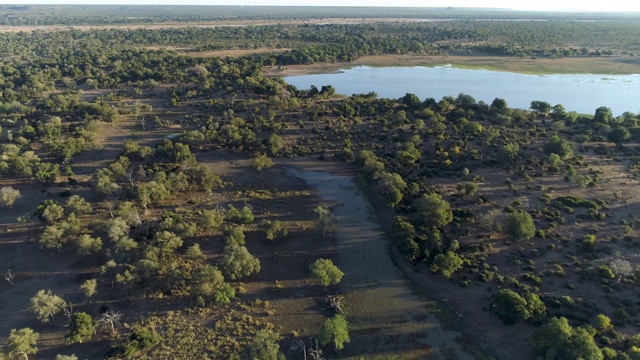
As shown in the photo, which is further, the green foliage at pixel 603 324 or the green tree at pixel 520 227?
the green tree at pixel 520 227

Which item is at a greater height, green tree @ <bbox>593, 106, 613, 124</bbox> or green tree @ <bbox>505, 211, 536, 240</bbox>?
green tree @ <bbox>593, 106, 613, 124</bbox>

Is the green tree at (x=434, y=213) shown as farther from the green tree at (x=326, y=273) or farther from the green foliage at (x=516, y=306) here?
the green tree at (x=326, y=273)

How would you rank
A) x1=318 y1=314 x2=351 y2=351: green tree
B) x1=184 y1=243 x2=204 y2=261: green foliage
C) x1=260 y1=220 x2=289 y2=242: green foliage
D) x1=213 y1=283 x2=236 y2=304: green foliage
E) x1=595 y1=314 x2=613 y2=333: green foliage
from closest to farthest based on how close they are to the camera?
1. x1=318 y1=314 x2=351 y2=351: green tree
2. x1=595 y1=314 x2=613 y2=333: green foliage
3. x1=213 y1=283 x2=236 y2=304: green foliage
4. x1=184 y1=243 x2=204 y2=261: green foliage
5. x1=260 y1=220 x2=289 y2=242: green foliage

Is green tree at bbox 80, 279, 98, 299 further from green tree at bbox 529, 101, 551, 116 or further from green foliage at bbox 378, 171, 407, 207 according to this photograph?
green tree at bbox 529, 101, 551, 116

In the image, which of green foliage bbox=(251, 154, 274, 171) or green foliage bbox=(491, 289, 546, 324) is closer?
green foliage bbox=(491, 289, 546, 324)

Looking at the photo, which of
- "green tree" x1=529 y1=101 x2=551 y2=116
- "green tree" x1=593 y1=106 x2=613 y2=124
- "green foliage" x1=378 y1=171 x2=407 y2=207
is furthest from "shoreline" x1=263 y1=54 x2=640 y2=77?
"green foliage" x1=378 y1=171 x2=407 y2=207

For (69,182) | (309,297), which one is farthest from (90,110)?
(309,297)

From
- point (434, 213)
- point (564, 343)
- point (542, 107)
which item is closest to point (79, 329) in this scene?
point (434, 213)

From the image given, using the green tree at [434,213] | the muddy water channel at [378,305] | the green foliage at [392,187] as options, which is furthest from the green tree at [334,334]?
the green foliage at [392,187]
